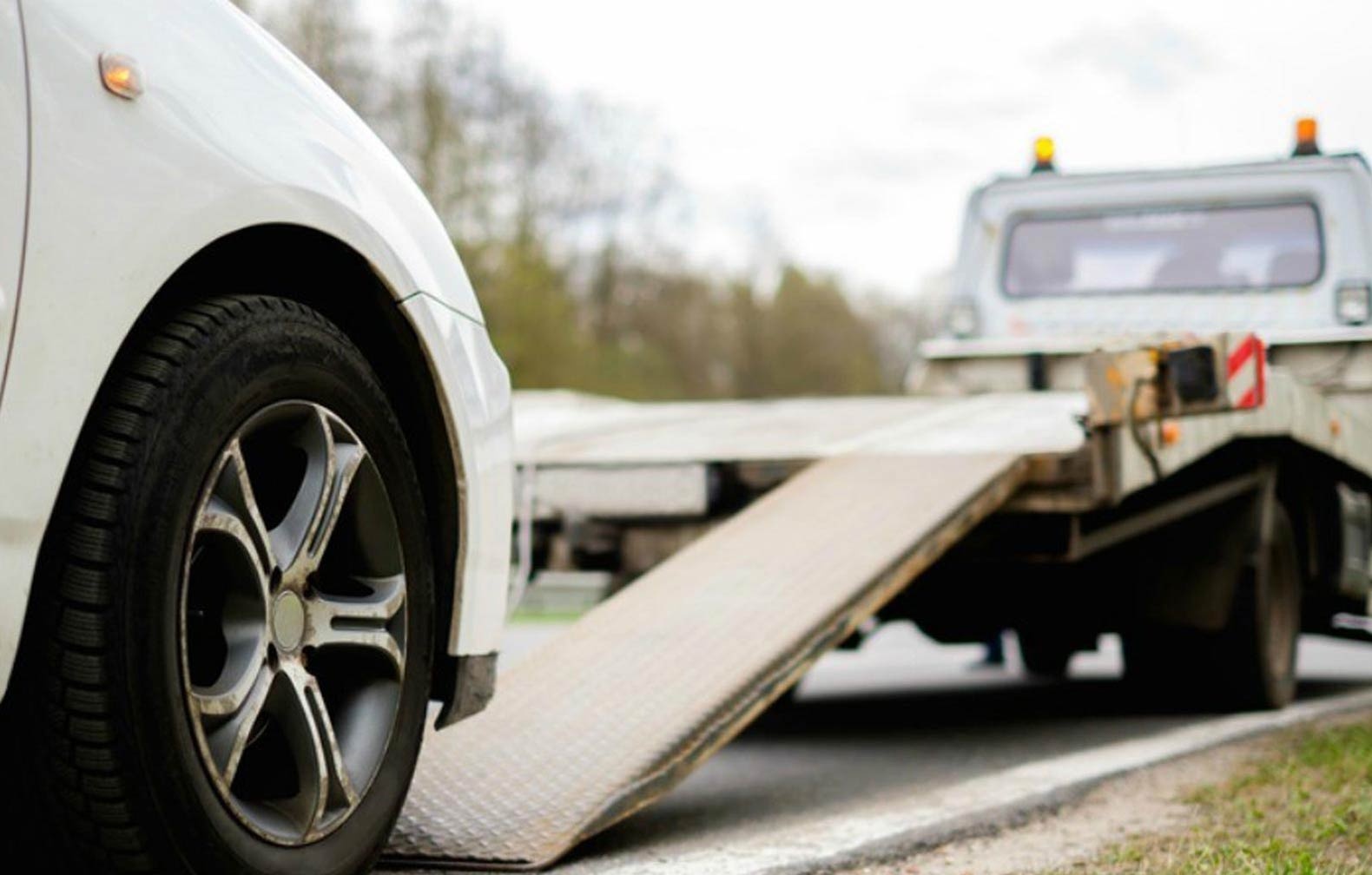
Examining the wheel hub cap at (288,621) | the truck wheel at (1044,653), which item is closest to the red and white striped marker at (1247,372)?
the truck wheel at (1044,653)

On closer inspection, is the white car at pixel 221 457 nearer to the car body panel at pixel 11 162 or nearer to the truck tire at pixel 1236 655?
the car body panel at pixel 11 162

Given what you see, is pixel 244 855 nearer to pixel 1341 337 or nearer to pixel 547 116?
pixel 1341 337

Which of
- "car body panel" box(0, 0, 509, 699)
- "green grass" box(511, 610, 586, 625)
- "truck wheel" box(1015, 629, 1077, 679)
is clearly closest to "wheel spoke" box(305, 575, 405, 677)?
"car body panel" box(0, 0, 509, 699)

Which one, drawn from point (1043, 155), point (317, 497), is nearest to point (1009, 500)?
point (317, 497)

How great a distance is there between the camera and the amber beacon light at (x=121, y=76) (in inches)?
96.6

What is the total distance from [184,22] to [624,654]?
2.28 meters

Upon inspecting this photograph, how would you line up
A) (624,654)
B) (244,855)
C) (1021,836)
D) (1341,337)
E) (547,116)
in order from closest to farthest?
(244,855) → (1021,836) → (624,654) → (1341,337) → (547,116)

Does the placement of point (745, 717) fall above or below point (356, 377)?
below

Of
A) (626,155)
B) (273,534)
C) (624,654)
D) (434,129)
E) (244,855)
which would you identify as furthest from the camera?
(626,155)

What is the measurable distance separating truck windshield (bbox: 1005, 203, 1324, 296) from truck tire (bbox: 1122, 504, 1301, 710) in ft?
7.22

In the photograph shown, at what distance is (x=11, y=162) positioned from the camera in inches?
90.4

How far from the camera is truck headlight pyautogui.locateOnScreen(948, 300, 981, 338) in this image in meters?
9.76

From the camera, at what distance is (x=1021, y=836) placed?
13.5ft

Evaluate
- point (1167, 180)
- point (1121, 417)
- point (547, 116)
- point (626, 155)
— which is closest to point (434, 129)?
point (547, 116)
